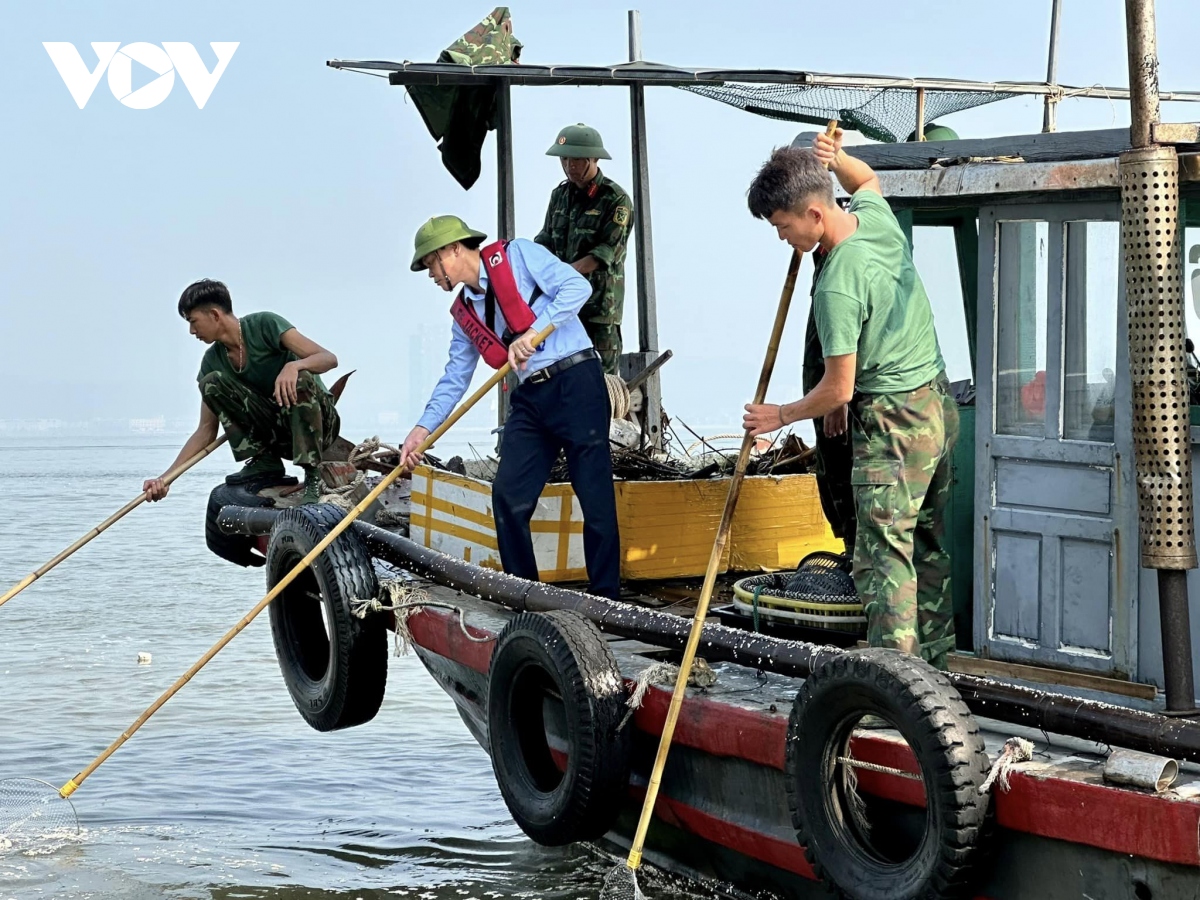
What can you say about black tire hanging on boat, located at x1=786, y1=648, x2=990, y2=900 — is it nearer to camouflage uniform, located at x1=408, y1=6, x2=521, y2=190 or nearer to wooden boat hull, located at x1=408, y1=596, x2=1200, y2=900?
wooden boat hull, located at x1=408, y1=596, x2=1200, y2=900

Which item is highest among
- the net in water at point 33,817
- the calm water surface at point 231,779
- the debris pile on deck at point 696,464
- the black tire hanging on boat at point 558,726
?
the debris pile on deck at point 696,464

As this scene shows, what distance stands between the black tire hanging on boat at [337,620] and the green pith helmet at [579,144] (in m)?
2.33

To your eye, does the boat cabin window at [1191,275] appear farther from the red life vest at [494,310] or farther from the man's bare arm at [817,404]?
the red life vest at [494,310]

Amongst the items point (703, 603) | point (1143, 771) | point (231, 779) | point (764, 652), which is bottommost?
point (231, 779)

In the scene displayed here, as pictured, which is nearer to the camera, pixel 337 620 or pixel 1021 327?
pixel 1021 327

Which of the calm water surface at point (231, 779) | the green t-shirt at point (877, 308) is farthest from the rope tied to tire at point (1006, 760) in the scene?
the calm water surface at point (231, 779)

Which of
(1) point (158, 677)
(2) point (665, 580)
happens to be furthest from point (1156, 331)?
(1) point (158, 677)

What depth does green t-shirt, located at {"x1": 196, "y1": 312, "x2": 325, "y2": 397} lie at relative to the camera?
29.3 ft

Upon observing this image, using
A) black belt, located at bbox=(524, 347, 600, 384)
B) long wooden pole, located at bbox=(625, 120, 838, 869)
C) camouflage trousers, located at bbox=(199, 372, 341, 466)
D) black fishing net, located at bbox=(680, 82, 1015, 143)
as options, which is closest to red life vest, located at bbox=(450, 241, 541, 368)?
black belt, located at bbox=(524, 347, 600, 384)

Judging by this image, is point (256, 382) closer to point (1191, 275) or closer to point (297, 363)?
point (297, 363)

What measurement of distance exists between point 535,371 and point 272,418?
292 cm

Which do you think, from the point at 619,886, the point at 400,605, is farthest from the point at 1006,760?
the point at 400,605

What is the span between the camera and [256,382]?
8977mm

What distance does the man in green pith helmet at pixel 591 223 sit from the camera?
28.1ft
